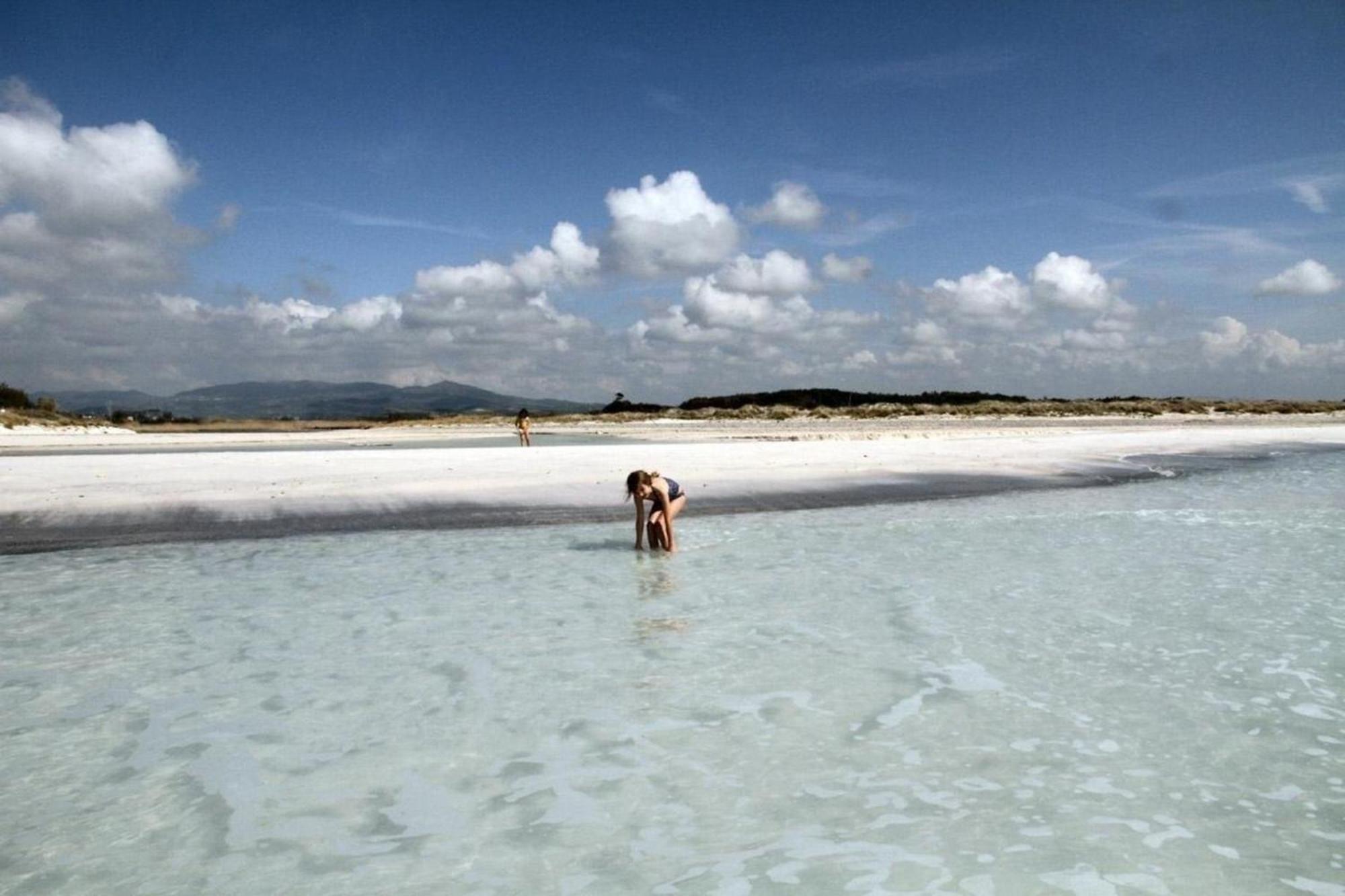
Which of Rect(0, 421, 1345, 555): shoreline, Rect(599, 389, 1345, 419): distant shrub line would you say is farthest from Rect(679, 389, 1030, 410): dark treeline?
Rect(0, 421, 1345, 555): shoreline

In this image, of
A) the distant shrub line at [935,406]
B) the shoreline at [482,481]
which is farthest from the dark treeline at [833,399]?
the shoreline at [482,481]

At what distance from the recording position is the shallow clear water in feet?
14.8

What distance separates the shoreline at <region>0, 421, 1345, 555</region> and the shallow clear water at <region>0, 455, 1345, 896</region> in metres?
4.18

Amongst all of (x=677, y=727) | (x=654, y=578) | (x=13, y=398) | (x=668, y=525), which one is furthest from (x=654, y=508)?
(x=13, y=398)

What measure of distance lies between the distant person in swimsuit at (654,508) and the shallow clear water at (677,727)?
853mm

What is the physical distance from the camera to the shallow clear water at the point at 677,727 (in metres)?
4.51

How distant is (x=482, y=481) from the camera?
22203 millimetres

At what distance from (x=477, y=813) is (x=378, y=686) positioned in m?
2.59

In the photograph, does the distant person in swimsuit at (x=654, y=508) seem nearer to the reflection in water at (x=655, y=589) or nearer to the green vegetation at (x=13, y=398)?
the reflection in water at (x=655, y=589)

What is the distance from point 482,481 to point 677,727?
16.7 metres

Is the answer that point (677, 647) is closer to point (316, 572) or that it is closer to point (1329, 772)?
point (1329, 772)

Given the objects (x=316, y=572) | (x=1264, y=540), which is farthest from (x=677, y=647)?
(x=1264, y=540)

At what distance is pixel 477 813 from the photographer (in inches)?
199

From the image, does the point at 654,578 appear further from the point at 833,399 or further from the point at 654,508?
the point at 833,399
